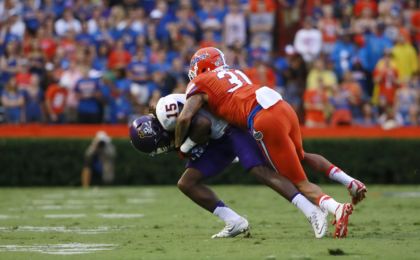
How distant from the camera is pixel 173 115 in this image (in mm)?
9156

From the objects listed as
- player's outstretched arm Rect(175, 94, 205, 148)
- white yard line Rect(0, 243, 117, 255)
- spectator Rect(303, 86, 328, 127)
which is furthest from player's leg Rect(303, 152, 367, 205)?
spectator Rect(303, 86, 328, 127)

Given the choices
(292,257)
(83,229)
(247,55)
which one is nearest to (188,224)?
(83,229)

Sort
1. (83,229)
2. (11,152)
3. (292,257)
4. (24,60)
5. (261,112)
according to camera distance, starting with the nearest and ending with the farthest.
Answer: (292,257), (261,112), (83,229), (11,152), (24,60)

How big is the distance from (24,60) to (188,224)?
10342mm

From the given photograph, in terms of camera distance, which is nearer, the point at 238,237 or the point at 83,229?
the point at 238,237

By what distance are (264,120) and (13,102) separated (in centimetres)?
1159

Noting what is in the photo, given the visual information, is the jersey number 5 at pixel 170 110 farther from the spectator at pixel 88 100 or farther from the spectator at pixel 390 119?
the spectator at pixel 88 100

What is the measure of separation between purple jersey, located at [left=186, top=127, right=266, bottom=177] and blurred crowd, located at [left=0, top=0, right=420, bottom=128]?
9236 mm

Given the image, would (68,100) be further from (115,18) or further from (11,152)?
(115,18)

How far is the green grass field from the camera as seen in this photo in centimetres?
784

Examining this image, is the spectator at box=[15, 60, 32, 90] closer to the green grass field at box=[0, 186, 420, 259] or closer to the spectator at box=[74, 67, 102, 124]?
the spectator at box=[74, 67, 102, 124]

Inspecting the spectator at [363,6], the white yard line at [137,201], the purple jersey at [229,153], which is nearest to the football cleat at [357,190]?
the purple jersey at [229,153]

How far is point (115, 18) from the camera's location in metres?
21.9

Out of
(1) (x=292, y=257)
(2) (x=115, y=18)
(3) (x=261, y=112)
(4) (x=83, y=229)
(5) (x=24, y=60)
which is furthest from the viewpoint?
(2) (x=115, y=18)
